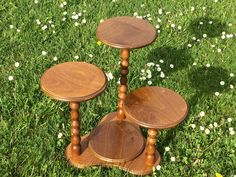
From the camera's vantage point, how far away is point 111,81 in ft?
18.9

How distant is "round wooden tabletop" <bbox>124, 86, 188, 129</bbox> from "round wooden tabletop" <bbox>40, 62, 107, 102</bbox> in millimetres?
383

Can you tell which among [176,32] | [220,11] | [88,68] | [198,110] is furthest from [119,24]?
[220,11]

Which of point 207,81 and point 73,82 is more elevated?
point 73,82

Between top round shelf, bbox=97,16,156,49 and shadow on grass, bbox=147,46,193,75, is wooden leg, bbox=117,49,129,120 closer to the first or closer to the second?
top round shelf, bbox=97,16,156,49

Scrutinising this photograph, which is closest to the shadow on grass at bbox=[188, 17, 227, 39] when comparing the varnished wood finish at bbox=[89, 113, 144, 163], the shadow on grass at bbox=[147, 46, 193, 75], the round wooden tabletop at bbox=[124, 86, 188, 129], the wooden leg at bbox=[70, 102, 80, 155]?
the shadow on grass at bbox=[147, 46, 193, 75]

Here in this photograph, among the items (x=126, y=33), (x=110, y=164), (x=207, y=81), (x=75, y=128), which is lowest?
(x=110, y=164)

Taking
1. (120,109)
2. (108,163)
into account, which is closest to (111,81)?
(120,109)

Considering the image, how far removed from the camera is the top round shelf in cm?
434

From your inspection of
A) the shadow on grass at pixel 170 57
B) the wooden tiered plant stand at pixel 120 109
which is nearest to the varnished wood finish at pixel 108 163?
the wooden tiered plant stand at pixel 120 109

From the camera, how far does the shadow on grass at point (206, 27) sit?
7.04m

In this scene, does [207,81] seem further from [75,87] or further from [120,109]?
[75,87]

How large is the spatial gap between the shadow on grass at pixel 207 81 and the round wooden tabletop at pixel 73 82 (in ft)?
5.90

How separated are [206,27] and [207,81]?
5.15 ft

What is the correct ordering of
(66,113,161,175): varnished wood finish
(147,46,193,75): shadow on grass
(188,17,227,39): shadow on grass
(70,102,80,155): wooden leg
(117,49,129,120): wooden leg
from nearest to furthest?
(70,102,80,155): wooden leg → (66,113,161,175): varnished wood finish → (117,49,129,120): wooden leg → (147,46,193,75): shadow on grass → (188,17,227,39): shadow on grass
